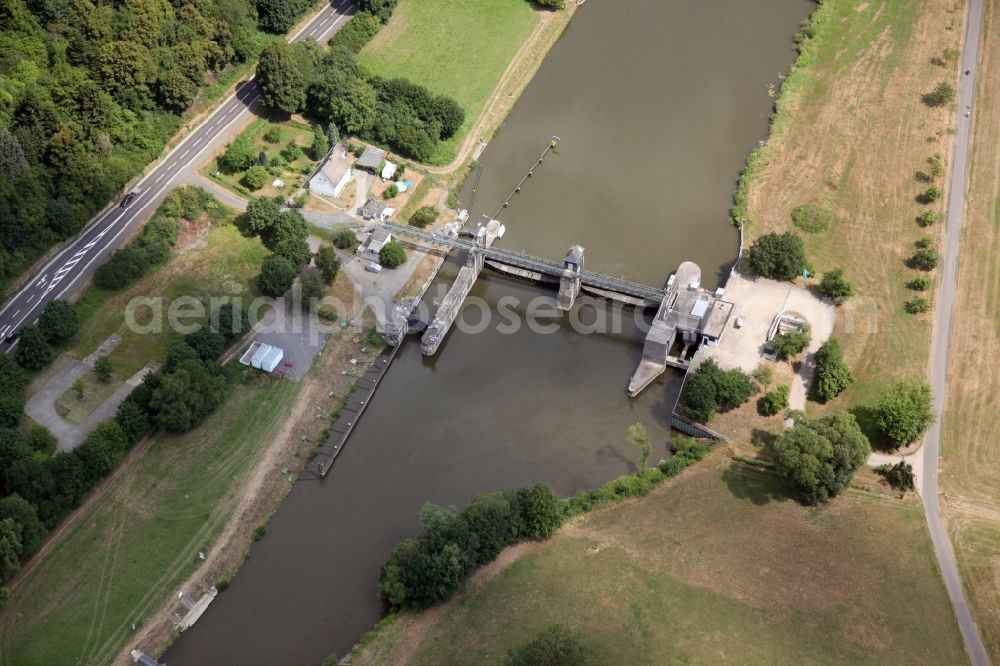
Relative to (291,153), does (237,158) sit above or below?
below

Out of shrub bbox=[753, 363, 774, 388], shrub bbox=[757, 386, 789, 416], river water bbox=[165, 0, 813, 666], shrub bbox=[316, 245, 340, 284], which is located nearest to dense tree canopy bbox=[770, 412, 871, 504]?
shrub bbox=[757, 386, 789, 416]

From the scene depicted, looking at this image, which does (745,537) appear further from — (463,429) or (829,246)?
(829,246)

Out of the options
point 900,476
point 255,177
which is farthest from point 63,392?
point 900,476

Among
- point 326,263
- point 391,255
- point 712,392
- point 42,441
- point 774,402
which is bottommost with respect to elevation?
point 42,441

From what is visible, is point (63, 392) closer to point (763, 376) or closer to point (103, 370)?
point (103, 370)

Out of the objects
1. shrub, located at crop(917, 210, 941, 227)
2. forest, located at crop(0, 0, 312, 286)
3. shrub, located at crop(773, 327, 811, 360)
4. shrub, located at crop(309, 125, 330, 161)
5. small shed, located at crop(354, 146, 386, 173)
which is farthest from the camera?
shrub, located at crop(309, 125, 330, 161)

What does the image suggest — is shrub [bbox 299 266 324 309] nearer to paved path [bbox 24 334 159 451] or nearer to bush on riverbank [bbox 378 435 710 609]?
paved path [bbox 24 334 159 451]
